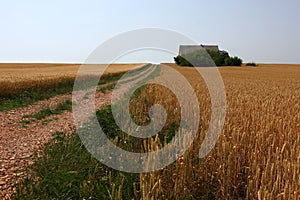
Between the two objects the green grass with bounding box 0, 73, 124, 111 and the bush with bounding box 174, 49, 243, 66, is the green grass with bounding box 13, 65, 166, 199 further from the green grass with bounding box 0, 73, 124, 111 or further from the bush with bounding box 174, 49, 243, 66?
the bush with bounding box 174, 49, 243, 66

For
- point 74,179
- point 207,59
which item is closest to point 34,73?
point 74,179

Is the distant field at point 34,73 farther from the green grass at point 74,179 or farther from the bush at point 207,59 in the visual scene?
the bush at point 207,59

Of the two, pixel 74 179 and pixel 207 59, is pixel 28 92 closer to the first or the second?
pixel 74 179

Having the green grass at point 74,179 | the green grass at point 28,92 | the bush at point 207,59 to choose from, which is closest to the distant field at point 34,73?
the green grass at point 28,92

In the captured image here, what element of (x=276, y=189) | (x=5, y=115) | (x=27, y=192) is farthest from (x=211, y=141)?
(x=5, y=115)

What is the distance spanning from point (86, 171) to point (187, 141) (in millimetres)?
1477

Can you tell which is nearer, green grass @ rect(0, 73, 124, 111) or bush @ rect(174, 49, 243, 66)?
green grass @ rect(0, 73, 124, 111)

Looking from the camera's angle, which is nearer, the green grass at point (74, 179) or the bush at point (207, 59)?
the green grass at point (74, 179)

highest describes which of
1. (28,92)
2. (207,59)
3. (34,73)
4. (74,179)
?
(207,59)

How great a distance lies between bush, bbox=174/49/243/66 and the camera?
225 feet

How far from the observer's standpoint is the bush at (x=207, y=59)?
68444 millimetres

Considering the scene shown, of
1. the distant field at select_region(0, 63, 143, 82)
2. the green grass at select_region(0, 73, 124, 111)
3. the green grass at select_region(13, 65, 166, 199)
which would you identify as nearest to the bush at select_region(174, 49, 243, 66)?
the distant field at select_region(0, 63, 143, 82)

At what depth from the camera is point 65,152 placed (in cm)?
478

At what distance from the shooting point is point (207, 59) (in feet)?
221
